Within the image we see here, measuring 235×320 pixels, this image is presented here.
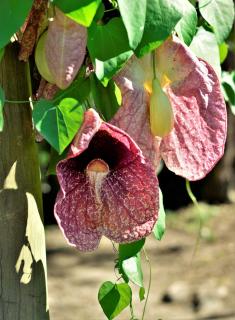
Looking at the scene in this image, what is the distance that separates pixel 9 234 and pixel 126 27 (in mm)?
397

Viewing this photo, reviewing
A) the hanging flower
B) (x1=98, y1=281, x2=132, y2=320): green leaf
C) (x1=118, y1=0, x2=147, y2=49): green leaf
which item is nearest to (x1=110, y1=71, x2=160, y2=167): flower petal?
the hanging flower

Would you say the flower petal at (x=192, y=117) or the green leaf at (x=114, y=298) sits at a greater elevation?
the flower petal at (x=192, y=117)

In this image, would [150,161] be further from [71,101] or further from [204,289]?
[204,289]

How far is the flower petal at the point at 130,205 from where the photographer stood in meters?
1.11

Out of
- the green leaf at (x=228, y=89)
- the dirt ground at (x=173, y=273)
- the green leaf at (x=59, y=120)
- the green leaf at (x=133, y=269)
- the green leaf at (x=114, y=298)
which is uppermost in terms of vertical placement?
the green leaf at (x=59, y=120)

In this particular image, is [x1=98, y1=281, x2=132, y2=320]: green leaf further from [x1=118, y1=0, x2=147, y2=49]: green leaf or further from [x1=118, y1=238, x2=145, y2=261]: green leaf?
[x1=118, y1=0, x2=147, y2=49]: green leaf

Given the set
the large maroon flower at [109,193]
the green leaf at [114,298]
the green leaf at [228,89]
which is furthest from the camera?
the green leaf at [228,89]

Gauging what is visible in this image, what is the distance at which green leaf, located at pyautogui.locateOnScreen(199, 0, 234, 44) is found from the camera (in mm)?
1236

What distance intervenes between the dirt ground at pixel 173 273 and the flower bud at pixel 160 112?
280 centimetres

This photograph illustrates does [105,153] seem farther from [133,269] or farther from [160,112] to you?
[133,269]

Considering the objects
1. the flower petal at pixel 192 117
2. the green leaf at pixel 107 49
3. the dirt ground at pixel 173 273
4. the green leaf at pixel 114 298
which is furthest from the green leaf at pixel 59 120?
the dirt ground at pixel 173 273

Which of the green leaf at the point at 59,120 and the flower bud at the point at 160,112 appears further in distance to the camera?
the flower bud at the point at 160,112

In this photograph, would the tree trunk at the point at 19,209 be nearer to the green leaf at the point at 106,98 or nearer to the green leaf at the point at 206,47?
the green leaf at the point at 106,98

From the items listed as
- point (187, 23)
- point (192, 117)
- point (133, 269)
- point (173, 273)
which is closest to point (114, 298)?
point (133, 269)
